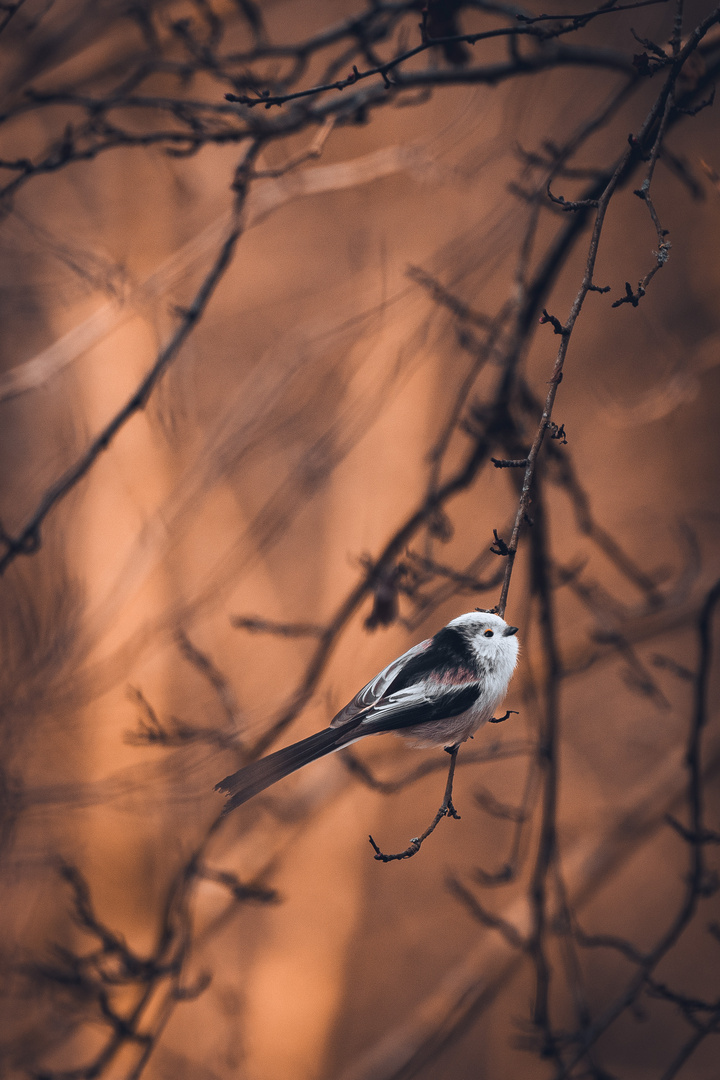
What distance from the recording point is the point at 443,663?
1113mm

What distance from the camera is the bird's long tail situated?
92 cm

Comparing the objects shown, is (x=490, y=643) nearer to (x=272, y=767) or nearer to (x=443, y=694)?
(x=443, y=694)

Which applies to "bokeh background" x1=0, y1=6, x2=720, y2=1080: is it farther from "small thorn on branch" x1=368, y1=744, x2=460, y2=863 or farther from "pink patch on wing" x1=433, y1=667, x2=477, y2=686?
"small thorn on branch" x1=368, y1=744, x2=460, y2=863

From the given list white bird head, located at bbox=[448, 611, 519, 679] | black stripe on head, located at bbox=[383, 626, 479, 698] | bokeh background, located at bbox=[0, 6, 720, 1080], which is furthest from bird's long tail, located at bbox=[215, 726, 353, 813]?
bokeh background, located at bbox=[0, 6, 720, 1080]

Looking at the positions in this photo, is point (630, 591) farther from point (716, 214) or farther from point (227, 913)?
point (227, 913)

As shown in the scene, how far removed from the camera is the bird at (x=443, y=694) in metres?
1.07

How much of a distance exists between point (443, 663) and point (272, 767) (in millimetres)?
305

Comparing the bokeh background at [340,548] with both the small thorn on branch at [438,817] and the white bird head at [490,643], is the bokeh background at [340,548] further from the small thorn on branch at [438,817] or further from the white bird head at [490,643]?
the small thorn on branch at [438,817]

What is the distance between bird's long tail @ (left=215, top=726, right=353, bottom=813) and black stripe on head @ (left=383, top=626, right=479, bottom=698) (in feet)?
0.42

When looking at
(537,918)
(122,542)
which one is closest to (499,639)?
(537,918)

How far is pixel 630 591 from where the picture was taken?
143 inches

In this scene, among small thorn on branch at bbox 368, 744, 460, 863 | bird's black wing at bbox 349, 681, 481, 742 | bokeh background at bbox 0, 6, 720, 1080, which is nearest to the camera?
small thorn on branch at bbox 368, 744, 460, 863

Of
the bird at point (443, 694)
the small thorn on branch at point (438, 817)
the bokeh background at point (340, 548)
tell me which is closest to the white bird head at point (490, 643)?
the bird at point (443, 694)

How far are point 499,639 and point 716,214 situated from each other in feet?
10.8
